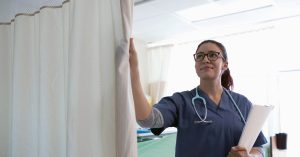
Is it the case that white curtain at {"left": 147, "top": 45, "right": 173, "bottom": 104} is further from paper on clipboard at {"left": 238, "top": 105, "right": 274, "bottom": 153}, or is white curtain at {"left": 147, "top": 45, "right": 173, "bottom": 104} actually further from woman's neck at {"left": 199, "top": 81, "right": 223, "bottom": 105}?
paper on clipboard at {"left": 238, "top": 105, "right": 274, "bottom": 153}

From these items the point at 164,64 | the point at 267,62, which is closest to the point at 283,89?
the point at 267,62

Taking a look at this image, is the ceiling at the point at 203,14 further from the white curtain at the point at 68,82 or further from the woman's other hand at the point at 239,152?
the woman's other hand at the point at 239,152

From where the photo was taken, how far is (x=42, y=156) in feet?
3.59

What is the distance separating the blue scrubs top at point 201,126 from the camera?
40.9 inches

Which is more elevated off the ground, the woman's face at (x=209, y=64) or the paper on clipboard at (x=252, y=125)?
the woman's face at (x=209, y=64)

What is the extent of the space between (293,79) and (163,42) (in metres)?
1.76

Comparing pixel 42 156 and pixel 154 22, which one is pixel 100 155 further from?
pixel 154 22

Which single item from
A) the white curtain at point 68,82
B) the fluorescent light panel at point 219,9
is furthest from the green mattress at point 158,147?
the fluorescent light panel at point 219,9

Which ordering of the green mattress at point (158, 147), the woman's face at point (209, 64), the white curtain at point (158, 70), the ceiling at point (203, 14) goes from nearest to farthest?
the woman's face at point (209, 64) → the green mattress at point (158, 147) → the ceiling at point (203, 14) → the white curtain at point (158, 70)

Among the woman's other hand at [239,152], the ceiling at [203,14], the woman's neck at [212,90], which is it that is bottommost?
the woman's other hand at [239,152]

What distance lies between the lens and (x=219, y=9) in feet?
8.52

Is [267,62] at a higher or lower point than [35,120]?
higher

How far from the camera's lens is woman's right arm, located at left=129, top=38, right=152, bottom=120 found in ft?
2.73

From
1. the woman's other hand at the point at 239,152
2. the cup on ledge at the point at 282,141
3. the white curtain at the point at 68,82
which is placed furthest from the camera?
the cup on ledge at the point at 282,141
